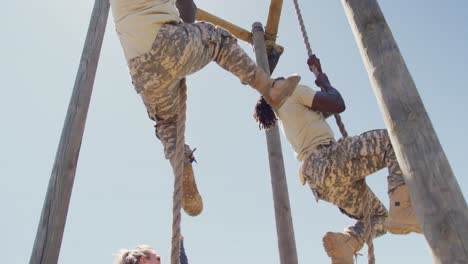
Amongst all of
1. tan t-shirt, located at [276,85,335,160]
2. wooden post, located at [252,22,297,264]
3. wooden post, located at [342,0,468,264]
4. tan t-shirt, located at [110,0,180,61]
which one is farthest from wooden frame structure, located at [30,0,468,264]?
wooden post, located at [252,22,297,264]

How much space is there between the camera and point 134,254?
3604mm

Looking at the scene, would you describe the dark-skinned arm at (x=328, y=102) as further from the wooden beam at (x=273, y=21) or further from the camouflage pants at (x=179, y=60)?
the wooden beam at (x=273, y=21)

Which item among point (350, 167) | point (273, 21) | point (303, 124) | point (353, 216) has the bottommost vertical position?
point (353, 216)

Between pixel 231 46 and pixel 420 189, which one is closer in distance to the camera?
pixel 420 189

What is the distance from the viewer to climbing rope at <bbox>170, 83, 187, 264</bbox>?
8.41 feet

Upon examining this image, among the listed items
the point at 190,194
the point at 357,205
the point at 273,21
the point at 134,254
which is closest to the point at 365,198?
the point at 357,205

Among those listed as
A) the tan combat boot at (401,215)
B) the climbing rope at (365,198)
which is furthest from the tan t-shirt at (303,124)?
the tan combat boot at (401,215)

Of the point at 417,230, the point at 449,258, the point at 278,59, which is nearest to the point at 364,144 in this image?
the point at 417,230

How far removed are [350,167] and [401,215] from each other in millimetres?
561

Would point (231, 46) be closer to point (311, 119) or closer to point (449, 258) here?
point (311, 119)

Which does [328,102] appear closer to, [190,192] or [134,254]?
[190,192]

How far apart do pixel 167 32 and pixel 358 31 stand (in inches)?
45.1

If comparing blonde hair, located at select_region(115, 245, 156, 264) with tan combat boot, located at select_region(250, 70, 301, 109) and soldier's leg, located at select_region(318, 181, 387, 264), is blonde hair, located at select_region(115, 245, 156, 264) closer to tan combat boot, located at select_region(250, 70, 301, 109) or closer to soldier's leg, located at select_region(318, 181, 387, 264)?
soldier's leg, located at select_region(318, 181, 387, 264)

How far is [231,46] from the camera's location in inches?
118
